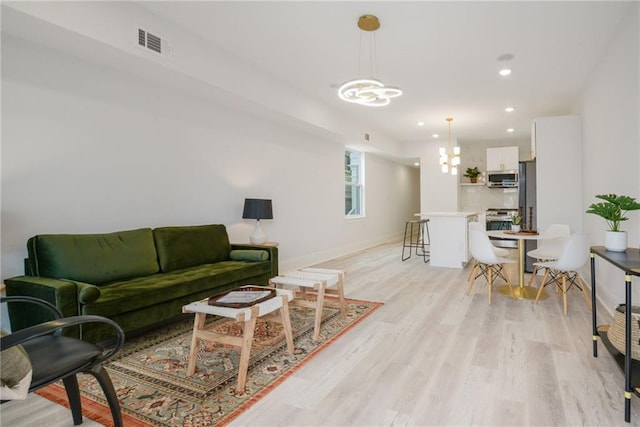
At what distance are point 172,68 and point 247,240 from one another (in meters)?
2.54

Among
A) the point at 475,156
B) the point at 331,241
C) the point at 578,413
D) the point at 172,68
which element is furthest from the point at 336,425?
the point at 475,156

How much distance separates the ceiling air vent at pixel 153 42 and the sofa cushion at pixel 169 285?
212 cm

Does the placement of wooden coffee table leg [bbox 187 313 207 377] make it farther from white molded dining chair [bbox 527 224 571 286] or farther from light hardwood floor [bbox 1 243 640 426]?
white molded dining chair [bbox 527 224 571 286]

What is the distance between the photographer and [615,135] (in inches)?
134

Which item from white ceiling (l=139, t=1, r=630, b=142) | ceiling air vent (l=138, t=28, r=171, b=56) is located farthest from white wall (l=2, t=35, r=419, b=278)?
white ceiling (l=139, t=1, r=630, b=142)

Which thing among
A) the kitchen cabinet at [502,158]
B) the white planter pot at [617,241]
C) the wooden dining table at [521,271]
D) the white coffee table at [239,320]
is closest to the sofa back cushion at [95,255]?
the white coffee table at [239,320]

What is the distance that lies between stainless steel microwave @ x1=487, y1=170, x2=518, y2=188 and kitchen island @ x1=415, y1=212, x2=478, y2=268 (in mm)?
3281

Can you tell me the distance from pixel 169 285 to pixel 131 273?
1.66 feet

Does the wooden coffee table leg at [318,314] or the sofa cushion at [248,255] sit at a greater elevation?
the sofa cushion at [248,255]

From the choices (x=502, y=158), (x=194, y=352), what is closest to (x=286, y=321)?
(x=194, y=352)

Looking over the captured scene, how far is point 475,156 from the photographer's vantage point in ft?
31.8

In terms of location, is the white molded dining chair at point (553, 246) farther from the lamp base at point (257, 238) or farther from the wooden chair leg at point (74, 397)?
the wooden chair leg at point (74, 397)

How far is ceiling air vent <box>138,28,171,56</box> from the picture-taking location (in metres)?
3.15

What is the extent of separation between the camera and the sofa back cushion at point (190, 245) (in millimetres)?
3596
